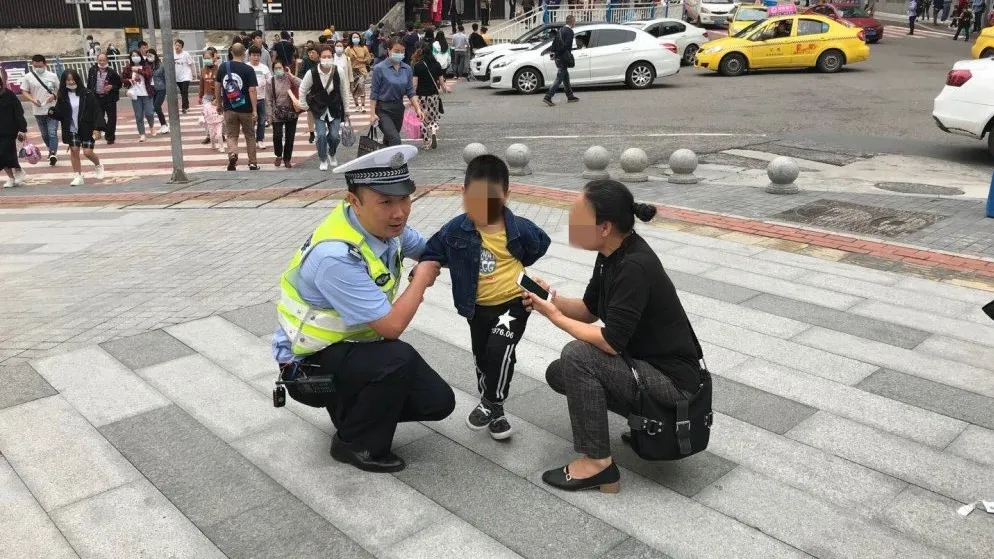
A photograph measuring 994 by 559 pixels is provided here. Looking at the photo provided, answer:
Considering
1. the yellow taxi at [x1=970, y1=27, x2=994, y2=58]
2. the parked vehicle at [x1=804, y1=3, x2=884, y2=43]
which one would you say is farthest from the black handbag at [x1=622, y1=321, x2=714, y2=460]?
the parked vehicle at [x1=804, y1=3, x2=884, y2=43]

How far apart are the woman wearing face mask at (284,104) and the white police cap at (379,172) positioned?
8.88 m

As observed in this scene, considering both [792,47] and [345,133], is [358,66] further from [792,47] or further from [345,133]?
[792,47]

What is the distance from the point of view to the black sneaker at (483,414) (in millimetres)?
4148

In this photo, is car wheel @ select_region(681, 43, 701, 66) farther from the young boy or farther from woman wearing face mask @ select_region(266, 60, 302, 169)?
the young boy

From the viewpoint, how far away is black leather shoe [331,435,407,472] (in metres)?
3.85

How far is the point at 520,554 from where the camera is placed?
3234 millimetres

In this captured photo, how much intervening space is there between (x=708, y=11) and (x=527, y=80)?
1643cm

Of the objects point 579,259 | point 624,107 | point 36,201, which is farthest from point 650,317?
point 624,107

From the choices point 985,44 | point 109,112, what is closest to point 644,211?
point 109,112

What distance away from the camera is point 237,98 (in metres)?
11.7

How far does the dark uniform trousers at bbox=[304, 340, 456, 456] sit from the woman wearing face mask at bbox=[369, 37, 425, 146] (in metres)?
7.89

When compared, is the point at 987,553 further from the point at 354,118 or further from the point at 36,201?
the point at 354,118

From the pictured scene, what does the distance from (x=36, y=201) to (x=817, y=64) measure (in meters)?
18.8

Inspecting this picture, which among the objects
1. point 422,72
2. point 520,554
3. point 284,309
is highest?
point 422,72
